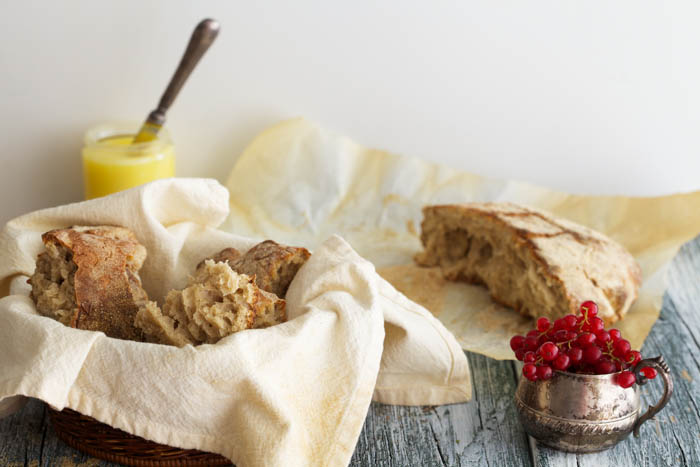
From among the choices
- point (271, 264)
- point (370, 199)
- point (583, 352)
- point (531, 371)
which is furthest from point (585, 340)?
point (370, 199)

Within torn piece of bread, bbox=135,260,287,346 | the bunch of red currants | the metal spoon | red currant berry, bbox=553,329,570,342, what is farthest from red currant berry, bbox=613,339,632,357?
the metal spoon

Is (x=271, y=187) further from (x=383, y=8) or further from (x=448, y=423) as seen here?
(x=448, y=423)

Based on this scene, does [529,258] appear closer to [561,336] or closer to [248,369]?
[561,336]

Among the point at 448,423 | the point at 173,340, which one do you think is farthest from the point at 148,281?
the point at 448,423

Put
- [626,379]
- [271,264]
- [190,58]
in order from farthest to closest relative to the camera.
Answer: [190,58]
[271,264]
[626,379]

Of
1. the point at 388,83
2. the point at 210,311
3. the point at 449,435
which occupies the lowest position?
the point at 449,435

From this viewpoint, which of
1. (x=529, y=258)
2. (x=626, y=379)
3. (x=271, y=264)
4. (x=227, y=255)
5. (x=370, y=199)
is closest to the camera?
(x=626, y=379)

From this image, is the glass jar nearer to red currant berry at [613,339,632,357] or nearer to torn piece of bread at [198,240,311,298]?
torn piece of bread at [198,240,311,298]
